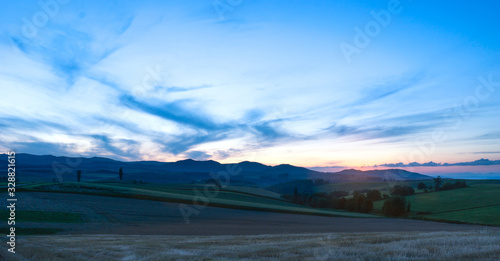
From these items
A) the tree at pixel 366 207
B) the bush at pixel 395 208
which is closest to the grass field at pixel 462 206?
the bush at pixel 395 208

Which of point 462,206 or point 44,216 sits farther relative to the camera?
point 462,206

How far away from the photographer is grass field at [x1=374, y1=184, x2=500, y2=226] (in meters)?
65.9

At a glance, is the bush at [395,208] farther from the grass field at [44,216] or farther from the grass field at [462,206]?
the grass field at [44,216]

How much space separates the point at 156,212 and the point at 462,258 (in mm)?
53121

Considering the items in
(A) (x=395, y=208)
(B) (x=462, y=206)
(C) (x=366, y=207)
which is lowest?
(C) (x=366, y=207)

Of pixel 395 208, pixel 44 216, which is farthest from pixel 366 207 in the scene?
pixel 44 216

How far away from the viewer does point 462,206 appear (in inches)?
3310

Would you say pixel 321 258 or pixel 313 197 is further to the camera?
pixel 313 197

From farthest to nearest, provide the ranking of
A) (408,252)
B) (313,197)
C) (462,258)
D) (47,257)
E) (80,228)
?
(313,197) → (80,228) → (47,257) → (408,252) → (462,258)

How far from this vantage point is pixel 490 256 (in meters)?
10.5

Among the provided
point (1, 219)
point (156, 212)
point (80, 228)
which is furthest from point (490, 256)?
point (156, 212)

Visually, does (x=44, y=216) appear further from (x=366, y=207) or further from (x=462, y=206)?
(x=462, y=206)

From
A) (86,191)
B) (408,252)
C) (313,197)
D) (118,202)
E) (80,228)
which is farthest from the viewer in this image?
(313,197)

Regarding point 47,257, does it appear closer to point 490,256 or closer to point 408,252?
point 408,252
